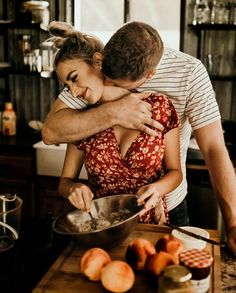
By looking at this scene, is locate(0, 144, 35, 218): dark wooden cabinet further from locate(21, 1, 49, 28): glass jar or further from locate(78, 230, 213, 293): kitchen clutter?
locate(78, 230, 213, 293): kitchen clutter

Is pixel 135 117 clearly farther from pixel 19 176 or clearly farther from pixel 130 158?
pixel 19 176

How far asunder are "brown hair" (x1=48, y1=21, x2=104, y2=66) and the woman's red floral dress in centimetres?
29

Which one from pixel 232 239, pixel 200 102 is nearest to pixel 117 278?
pixel 232 239

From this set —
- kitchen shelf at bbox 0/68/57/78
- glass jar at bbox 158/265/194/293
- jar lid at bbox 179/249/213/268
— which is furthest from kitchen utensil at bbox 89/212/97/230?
kitchen shelf at bbox 0/68/57/78

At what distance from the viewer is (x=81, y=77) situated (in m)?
1.62

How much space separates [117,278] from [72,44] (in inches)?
34.3

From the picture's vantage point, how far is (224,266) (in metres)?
1.46

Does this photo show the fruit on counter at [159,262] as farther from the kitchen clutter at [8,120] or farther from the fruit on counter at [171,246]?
the kitchen clutter at [8,120]

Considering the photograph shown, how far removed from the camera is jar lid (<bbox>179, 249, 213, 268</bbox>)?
1.19 m

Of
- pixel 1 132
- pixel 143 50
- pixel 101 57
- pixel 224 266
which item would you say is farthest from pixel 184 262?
pixel 1 132

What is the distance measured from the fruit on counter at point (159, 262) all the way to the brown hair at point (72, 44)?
757mm

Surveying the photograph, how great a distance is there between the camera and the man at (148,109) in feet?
4.79

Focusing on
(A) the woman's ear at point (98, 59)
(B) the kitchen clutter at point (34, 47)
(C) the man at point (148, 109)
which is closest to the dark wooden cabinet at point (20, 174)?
(B) the kitchen clutter at point (34, 47)

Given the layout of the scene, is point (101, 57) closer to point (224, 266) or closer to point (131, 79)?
point (131, 79)
